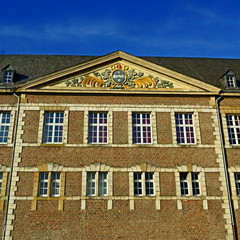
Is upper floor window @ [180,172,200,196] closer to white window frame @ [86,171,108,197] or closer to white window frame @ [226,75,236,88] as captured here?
white window frame @ [86,171,108,197]

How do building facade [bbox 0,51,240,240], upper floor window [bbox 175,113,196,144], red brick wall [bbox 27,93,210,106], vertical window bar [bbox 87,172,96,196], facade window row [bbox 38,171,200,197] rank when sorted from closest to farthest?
1. building facade [bbox 0,51,240,240]
2. facade window row [bbox 38,171,200,197]
3. vertical window bar [bbox 87,172,96,196]
4. upper floor window [bbox 175,113,196,144]
5. red brick wall [bbox 27,93,210,106]

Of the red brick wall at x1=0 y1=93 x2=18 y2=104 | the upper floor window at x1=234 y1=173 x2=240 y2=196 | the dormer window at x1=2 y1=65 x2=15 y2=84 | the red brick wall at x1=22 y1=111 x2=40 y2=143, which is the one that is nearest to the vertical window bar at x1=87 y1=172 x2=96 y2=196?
the red brick wall at x1=22 y1=111 x2=40 y2=143

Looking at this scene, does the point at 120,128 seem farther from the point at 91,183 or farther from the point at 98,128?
the point at 91,183

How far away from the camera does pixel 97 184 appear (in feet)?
51.1

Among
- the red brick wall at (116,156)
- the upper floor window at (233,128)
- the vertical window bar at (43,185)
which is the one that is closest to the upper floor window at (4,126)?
the red brick wall at (116,156)

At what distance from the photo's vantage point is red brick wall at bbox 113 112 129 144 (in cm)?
1642

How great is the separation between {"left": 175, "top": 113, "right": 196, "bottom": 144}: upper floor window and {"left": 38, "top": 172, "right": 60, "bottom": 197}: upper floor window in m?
6.96

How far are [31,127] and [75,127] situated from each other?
239cm

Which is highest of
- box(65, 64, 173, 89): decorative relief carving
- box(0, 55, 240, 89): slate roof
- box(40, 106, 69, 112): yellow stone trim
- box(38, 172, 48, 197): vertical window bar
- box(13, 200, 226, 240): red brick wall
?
box(0, 55, 240, 89): slate roof

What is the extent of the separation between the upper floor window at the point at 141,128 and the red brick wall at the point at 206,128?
116 inches

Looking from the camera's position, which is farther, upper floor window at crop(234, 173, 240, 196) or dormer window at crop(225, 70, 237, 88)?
dormer window at crop(225, 70, 237, 88)

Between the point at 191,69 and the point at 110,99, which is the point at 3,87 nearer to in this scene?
the point at 110,99

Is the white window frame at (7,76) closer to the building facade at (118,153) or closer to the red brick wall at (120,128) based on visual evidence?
the building facade at (118,153)

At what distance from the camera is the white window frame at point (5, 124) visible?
53.8 feet
